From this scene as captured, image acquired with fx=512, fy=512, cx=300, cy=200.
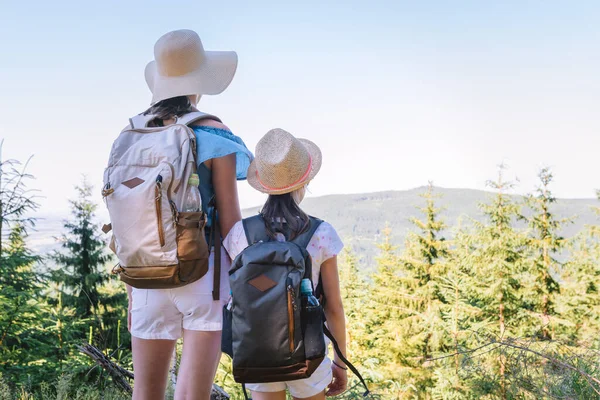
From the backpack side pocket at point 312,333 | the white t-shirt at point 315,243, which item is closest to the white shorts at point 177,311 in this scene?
the white t-shirt at point 315,243

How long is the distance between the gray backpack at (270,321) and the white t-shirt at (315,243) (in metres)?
0.10

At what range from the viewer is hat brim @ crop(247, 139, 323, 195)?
6.13 ft

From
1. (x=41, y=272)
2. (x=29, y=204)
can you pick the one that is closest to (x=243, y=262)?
(x=29, y=204)

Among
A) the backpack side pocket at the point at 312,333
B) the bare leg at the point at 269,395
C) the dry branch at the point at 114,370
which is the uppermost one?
the backpack side pocket at the point at 312,333

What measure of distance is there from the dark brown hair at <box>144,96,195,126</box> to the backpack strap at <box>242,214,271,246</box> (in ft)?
1.47

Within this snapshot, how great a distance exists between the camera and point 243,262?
1.65 meters

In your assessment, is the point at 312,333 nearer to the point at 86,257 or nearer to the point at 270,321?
the point at 270,321

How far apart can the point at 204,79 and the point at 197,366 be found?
1.01 metres

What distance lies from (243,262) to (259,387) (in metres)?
0.49

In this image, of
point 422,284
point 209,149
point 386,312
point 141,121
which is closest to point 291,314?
point 209,149

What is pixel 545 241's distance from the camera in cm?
1816

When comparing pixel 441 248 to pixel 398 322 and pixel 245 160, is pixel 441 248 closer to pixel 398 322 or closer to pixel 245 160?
pixel 398 322

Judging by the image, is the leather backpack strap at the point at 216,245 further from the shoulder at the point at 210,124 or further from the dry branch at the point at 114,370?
the dry branch at the point at 114,370

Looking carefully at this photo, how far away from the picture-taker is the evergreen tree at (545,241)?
17844 mm
